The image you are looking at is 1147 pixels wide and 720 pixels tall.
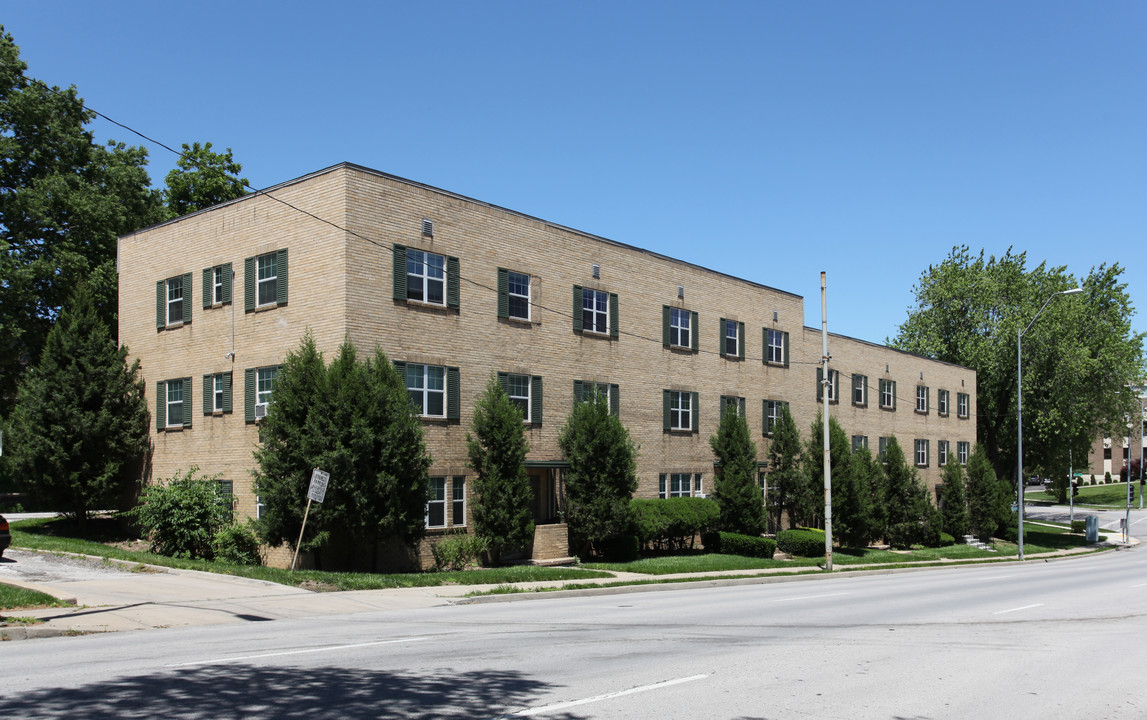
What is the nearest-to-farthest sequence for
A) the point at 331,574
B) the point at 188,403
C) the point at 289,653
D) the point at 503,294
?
the point at 289,653 < the point at 331,574 < the point at 503,294 < the point at 188,403

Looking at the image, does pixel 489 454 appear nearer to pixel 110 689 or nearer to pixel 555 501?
pixel 555 501

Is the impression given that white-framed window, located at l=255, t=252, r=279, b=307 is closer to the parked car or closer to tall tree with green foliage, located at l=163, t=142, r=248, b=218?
the parked car

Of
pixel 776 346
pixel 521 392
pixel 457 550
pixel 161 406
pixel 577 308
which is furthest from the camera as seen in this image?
pixel 776 346

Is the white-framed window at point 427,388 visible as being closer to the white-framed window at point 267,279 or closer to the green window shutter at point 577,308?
Result: the white-framed window at point 267,279

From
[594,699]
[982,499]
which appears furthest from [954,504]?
[594,699]

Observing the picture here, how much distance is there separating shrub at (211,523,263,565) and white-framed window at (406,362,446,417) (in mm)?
5333

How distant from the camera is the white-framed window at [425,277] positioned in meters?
26.0

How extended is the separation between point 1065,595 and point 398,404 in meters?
16.2

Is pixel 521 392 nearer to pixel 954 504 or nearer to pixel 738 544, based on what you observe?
pixel 738 544

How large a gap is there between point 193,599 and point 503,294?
45.5 feet

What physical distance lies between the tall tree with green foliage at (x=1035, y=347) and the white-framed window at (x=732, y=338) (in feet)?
101

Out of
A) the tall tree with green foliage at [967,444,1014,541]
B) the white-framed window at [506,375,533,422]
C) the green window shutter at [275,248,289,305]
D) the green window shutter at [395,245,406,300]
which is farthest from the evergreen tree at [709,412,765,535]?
the tall tree with green foliage at [967,444,1014,541]

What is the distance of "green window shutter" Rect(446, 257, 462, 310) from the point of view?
26875mm

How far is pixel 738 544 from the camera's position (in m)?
34.2
